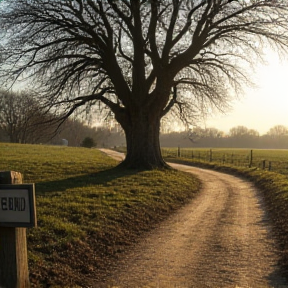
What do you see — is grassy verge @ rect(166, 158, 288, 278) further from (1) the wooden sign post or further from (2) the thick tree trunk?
(2) the thick tree trunk

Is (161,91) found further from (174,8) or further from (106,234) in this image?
(106,234)

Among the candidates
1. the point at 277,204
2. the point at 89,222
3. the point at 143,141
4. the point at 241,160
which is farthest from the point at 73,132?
the point at 241,160

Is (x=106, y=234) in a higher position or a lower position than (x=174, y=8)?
lower

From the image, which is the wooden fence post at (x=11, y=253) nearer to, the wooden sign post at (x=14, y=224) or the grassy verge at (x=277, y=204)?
the wooden sign post at (x=14, y=224)

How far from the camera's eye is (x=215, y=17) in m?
19.2

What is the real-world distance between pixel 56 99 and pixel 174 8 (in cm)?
792

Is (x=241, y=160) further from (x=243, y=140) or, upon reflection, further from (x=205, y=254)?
(x=243, y=140)

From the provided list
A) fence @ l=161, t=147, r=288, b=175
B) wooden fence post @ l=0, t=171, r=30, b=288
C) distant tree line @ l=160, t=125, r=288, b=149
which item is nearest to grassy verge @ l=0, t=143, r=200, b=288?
wooden fence post @ l=0, t=171, r=30, b=288

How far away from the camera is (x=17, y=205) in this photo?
3.95m

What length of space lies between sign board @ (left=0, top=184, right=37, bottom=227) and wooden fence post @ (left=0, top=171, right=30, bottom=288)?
0.37 feet

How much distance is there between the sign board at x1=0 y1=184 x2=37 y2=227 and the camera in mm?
3873

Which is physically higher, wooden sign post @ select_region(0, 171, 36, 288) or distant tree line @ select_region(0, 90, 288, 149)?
distant tree line @ select_region(0, 90, 288, 149)

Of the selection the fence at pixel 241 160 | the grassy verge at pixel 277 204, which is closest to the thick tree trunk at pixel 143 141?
the grassy verge at pixel 277 204

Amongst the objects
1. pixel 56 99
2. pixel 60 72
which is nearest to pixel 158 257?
pixel 56 99
